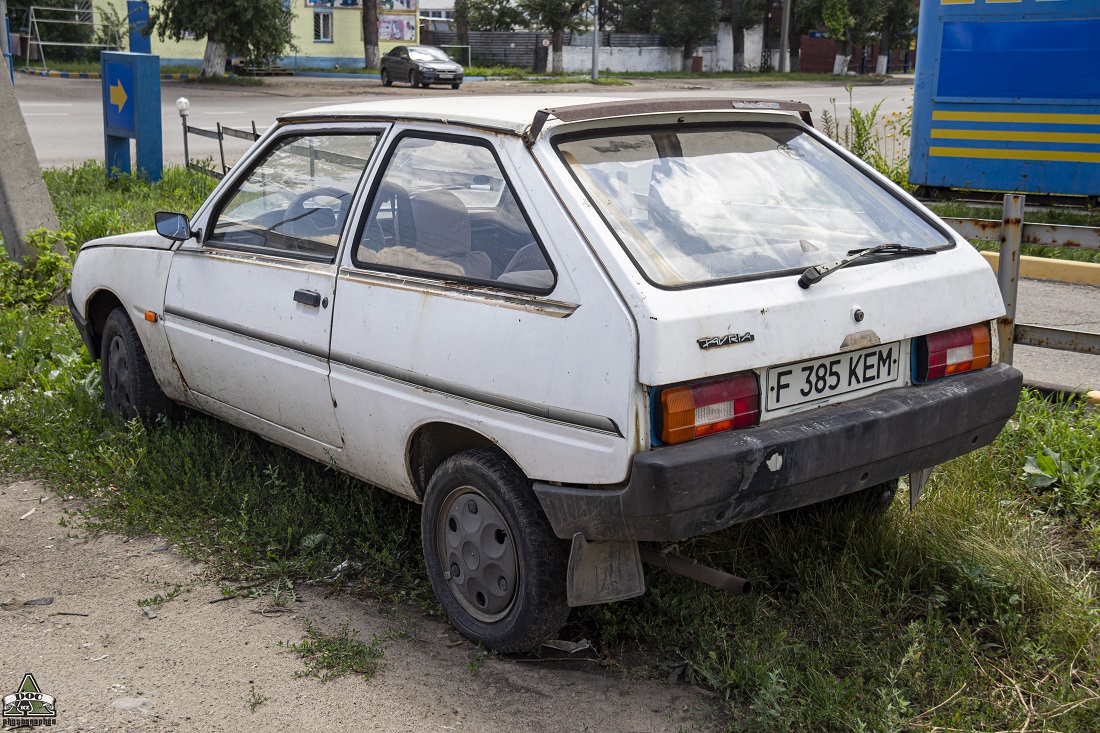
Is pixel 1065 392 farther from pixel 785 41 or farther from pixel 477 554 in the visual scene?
pixel 785 41

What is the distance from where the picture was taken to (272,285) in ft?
13.3

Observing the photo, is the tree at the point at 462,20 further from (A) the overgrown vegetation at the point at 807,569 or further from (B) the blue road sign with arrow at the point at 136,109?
(A) the overgrown vegetation at the point at 807,569

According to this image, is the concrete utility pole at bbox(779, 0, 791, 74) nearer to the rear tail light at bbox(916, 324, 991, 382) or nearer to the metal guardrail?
the metal guardrail

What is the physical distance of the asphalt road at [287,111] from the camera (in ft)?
22.6

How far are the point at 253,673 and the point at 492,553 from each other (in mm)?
825

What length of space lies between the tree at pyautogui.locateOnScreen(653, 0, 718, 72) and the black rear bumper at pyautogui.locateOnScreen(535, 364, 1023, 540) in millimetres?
54250

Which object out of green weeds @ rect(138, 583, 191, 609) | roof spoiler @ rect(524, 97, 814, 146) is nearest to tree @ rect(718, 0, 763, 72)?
roof spoiler @ rect(524, 97, 814, 146)

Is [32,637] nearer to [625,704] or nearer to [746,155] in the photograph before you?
[625,704]

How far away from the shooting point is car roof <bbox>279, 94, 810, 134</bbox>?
3314 mm

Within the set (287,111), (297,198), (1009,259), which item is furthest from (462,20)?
(297,198)

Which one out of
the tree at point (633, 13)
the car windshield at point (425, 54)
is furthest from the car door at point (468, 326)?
the tree at point (633, 13)

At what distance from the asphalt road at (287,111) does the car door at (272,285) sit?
0.65m

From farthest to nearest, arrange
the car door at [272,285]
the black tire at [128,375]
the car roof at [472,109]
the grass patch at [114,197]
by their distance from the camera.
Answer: the grass patch at [114,197], the black tire at [128,375], the car door at [272,285], the car roof at [472,109]

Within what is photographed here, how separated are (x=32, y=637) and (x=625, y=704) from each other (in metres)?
2.00
